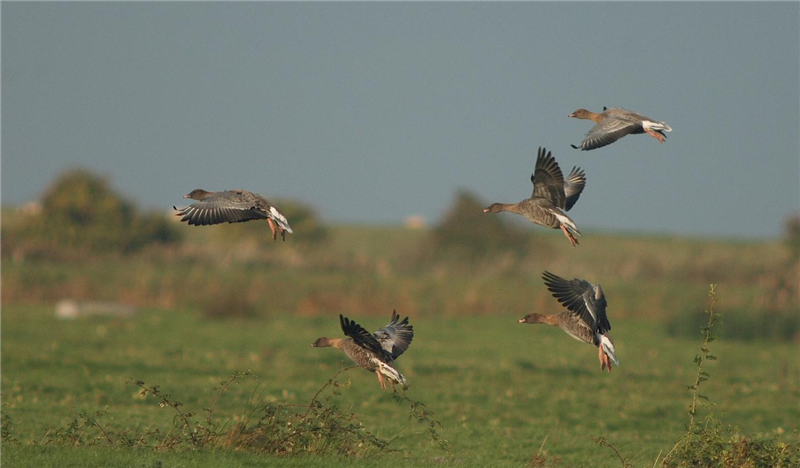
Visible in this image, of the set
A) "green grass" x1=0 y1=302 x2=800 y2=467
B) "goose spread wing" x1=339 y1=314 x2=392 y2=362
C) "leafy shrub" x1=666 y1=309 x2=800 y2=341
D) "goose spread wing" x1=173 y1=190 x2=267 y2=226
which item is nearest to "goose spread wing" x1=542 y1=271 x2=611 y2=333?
"goose spread wing" x1=339 y1=314 x2=392 y2=362

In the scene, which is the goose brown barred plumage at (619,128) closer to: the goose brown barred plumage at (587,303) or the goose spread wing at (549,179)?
the goose spread wing at (549,179)

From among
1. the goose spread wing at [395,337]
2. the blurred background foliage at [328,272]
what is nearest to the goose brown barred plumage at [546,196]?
the goose spread wing at [395,337]

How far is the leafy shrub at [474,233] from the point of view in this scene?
74750 mm

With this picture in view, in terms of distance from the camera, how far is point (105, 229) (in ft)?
205

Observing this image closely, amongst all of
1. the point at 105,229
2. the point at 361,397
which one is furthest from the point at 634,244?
the point at 361,397

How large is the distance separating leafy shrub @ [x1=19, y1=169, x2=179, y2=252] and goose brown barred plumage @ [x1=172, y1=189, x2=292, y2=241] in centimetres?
5257

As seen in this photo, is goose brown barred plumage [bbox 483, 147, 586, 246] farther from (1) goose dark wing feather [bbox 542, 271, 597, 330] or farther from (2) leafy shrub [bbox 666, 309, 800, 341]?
(2) leafy shrub [bbox 666, 309, 800, 341]

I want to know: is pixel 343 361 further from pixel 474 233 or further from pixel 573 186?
pixel 474 233

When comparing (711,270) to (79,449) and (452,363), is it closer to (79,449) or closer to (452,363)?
(452,363)

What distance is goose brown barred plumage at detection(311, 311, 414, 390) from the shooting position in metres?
11.0

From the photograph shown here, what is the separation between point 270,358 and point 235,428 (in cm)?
1549

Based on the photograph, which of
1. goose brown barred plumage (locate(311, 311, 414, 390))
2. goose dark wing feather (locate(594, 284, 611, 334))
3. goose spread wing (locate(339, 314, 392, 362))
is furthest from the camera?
goose dark wing feather (locate(594, 284, 611, 334))

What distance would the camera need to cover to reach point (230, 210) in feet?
37.9

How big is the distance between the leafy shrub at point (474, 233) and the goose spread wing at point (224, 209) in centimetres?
6288
